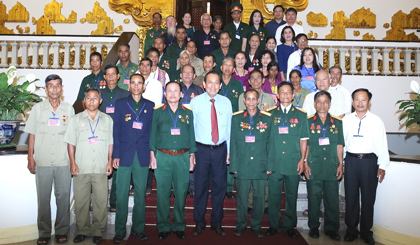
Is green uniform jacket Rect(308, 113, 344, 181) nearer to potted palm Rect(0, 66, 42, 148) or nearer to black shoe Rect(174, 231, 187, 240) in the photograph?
black shoe Rect(174, 231, 187, 240)

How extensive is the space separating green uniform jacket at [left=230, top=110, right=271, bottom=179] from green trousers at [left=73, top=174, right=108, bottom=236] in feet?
4.67

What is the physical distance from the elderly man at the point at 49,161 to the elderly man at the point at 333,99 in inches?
114

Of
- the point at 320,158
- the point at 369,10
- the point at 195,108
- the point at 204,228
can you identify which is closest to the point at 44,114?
the point at 195,108

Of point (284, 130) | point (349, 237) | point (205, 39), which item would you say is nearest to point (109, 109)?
point (284, 130)

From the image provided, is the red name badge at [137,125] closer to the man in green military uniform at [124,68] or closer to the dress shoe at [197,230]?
the dress shoe at [197,230]

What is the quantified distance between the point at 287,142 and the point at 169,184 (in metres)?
1.38

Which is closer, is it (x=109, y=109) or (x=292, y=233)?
(x=292, y=233)

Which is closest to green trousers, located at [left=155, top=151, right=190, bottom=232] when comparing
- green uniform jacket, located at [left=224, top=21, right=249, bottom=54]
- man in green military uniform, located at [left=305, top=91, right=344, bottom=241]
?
man in green military uniform, located at [left=305, top=91, right=344, bottom=241]

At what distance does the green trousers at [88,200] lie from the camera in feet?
13.5

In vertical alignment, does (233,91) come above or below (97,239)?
above

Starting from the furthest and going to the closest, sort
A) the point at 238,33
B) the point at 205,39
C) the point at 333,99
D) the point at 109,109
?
the point at 238,33 → the point at 205,39 → the point at 333,99 → the point at 109,109

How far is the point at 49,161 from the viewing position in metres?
4.08

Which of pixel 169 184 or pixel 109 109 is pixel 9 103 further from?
pixel 169 184

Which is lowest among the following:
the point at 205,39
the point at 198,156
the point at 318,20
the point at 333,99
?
the point at 198,156
